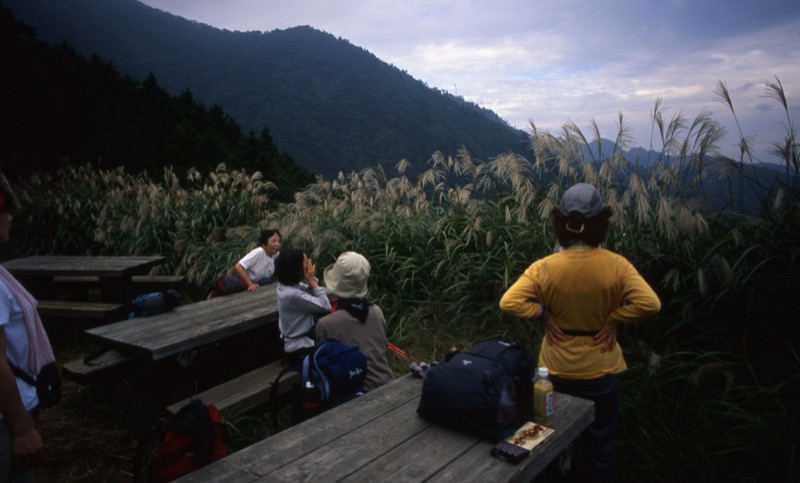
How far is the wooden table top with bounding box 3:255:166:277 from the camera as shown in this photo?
4.76 meters

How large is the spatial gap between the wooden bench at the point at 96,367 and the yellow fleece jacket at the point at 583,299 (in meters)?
2.86

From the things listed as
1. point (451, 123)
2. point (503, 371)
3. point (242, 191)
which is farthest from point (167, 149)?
point (451, 123)

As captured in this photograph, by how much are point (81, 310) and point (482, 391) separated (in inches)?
183

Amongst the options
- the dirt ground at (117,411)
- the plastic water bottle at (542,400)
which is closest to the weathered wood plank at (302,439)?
the plastic water bottle at (542,400)

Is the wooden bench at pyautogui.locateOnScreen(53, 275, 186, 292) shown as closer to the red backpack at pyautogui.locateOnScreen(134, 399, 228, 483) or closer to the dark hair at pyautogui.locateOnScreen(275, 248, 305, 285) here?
the dark hair at pyautogui.locateOnScreen(275, 248, 305, 285)

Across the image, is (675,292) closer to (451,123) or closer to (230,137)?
(230,137)

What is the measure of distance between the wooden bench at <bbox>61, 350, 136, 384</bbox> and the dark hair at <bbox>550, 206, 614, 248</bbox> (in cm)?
319

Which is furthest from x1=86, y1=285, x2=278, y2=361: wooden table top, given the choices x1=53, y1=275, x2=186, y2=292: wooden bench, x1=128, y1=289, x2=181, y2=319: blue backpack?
x1=53, y1=275, x2=186, y2=292: wooden bench

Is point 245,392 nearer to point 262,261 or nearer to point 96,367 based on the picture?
point 96,367

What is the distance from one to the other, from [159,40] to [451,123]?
4390cm

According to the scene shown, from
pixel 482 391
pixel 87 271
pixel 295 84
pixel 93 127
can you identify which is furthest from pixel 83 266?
pixel 295 84

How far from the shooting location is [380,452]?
1.64m

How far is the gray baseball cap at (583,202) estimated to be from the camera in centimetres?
216

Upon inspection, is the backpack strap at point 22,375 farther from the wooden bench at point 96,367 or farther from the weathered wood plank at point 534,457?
the wooden bench at point 96,367
